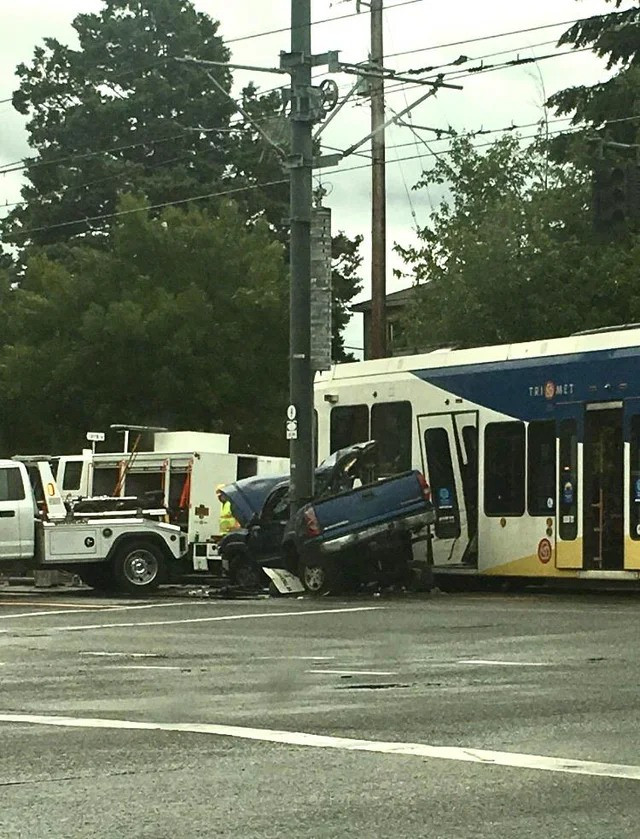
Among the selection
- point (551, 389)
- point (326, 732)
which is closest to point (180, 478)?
point (551, 389)

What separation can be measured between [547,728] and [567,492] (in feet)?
53.0

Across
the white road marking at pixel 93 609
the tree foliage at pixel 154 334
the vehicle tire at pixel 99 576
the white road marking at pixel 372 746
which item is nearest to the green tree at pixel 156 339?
the tree foliage at pixel 154 334

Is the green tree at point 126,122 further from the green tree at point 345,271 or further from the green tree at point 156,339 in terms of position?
the green tree at point 156,339

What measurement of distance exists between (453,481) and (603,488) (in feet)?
9.61

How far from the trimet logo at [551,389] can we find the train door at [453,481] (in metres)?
1.12

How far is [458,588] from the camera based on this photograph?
29328 mm

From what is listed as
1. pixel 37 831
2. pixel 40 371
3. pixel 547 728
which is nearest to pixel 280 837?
pixel 37 831

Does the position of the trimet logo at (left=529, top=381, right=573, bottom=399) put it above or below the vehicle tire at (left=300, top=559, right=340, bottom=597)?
above

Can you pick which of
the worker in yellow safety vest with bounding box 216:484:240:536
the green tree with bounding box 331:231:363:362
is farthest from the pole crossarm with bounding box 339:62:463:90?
the green tree with bounding box 331:231:363:362

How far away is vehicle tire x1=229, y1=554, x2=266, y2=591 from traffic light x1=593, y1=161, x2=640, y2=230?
8.51 meters

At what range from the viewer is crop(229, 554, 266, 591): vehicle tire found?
30.7 m

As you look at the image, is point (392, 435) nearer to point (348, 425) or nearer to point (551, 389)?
point (348, 425)

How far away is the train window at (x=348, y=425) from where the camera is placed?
29.9 meters

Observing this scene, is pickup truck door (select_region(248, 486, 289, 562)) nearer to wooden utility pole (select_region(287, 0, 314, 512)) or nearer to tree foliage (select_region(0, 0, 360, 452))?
wooden utility pole (select_region(287, 0, 314, 512))
